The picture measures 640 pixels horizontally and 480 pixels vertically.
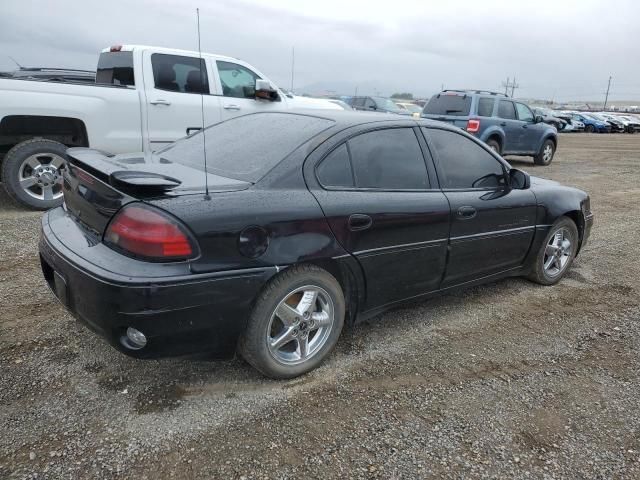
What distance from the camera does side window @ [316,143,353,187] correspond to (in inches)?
114

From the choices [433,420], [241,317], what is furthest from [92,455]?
[433,420]

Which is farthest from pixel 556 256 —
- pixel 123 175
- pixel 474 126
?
pixel 474 126

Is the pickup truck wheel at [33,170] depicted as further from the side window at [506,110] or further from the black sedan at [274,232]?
the side window at [506,110]

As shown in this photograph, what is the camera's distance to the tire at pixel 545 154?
13.4m

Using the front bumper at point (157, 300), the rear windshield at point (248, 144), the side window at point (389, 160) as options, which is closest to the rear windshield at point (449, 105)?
the side window at point (389, 160)

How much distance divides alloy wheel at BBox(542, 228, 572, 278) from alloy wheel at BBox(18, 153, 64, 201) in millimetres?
5293

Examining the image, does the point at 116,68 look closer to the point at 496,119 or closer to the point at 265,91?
the point at 265,91

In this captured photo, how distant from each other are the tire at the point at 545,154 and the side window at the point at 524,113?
0.82m

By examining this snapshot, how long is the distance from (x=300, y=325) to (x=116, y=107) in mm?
4757

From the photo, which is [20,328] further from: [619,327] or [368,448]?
[619,327]

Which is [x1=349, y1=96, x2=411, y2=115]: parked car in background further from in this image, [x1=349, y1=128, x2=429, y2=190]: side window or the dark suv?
[x1=349, y1=128, x2=429, y2=190]: side window

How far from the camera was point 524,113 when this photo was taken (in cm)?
1308

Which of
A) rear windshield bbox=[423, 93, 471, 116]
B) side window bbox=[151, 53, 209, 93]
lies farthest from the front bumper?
rear windshield bbox=[423, 93, 471, 116]

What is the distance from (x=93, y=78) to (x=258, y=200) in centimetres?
A: 705
